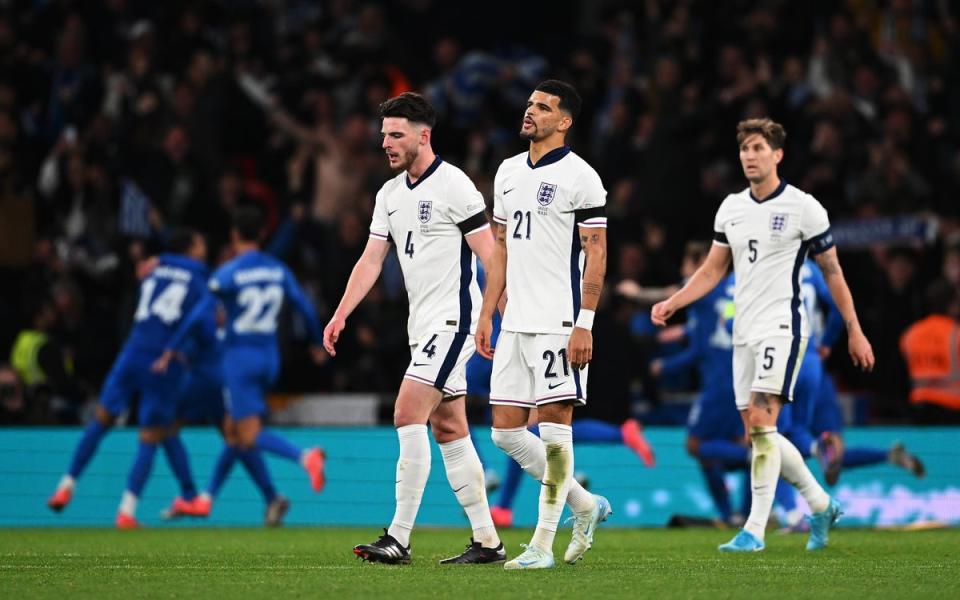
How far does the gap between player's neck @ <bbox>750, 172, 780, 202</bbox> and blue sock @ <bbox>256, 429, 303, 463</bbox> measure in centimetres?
519

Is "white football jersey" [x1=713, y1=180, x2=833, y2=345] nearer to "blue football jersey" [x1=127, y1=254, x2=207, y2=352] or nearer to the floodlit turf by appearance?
the floodlit turf

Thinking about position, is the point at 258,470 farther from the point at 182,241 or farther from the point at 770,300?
the point at 770,300

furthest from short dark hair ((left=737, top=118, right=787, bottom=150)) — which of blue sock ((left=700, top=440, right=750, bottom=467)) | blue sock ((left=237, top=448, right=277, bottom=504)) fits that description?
blue sock ((left=237, top=448, right=277, bottom=504))

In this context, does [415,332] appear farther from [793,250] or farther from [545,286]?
[793,250]

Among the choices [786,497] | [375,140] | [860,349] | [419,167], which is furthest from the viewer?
[375,140]

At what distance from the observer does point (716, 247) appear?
9.93 m

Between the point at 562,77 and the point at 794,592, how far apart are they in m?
12.7

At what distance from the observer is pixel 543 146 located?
7.97 meters

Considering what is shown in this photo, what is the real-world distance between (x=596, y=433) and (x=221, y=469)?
3278 mm

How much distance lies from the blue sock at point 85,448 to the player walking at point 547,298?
6.38m

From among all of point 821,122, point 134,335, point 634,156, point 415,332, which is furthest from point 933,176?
point 415,332

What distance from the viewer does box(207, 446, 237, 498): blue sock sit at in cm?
1347

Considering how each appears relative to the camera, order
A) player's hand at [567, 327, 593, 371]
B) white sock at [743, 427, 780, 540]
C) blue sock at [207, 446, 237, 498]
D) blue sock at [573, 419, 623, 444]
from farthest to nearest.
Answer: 1. blue sock at [573, 419, 623, 444]
2. blue sock at [207, 446, 237, 498]
3. white sock at [743, 427, 780, 540]
4. player's hand at [567, 327, 593, 371]

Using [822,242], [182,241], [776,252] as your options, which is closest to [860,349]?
[822,242]
